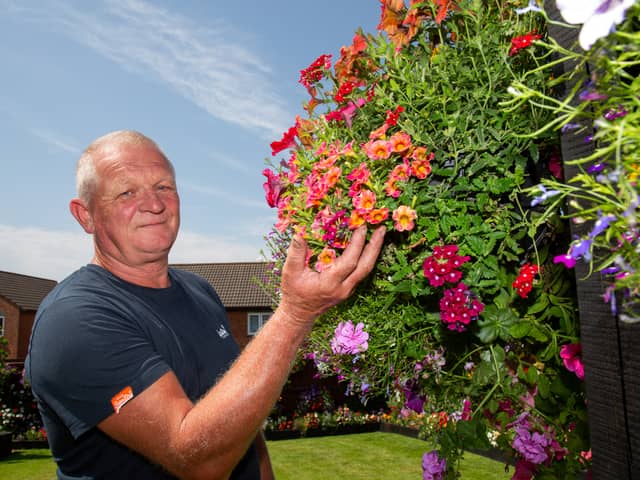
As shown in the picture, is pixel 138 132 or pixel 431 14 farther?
pixel 138 132

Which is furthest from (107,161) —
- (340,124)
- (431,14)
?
(431,14)

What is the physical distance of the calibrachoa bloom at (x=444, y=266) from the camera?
5.14ft

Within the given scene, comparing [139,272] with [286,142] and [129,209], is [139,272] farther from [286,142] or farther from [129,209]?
[286,142]

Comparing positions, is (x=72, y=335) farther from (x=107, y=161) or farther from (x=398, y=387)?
(x=398, y=387)

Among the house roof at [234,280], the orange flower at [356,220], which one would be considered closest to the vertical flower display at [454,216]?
the orange flower at [356,220]

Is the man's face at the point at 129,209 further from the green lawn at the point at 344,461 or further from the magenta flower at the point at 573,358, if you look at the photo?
the green lawn at the point at 344,461

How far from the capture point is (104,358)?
179 centimetres

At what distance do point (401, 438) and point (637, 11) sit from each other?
46.0 ft

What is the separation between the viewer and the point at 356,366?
2.26 meters

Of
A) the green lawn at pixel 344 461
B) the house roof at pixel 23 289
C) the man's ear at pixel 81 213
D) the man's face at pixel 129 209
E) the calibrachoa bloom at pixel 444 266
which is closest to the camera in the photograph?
the calibrachoa bloom at pixel 444 266

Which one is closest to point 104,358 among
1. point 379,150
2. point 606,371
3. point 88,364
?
point 88,364

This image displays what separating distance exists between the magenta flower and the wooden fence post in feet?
1.29

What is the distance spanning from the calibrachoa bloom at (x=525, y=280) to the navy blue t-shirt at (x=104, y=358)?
116 cm

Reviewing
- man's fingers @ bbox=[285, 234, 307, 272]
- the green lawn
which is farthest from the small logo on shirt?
the green lawn
